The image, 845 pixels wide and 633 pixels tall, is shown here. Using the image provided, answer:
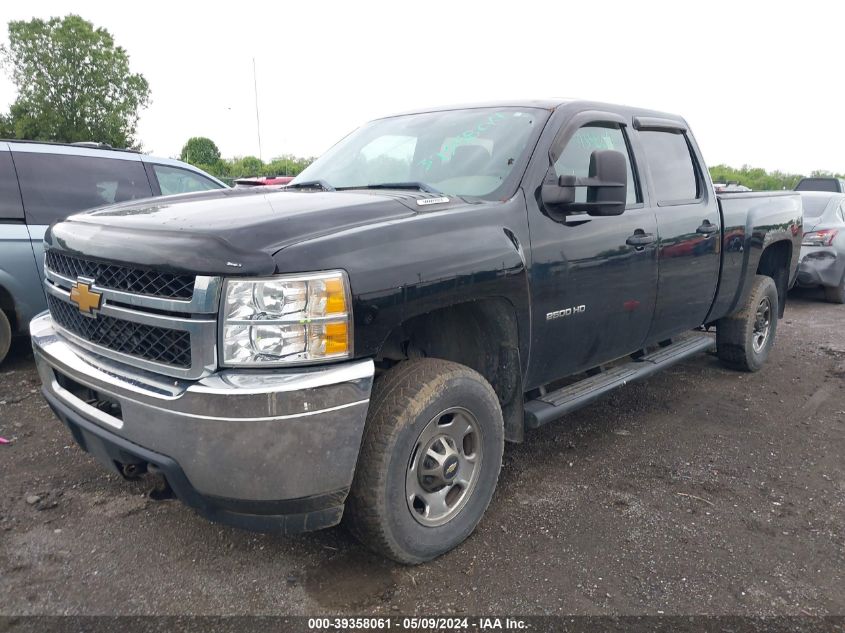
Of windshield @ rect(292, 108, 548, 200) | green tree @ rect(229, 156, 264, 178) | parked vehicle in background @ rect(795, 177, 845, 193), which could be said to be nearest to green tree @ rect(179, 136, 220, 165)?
green tree @ rect(229, 156, 264, 178)

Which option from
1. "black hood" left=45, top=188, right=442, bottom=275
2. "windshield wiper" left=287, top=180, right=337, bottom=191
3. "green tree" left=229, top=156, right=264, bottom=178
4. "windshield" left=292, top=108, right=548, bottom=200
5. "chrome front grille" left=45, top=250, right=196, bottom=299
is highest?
"windshield" left=292, top=108, right=548, bottom=200

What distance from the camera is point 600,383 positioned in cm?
367

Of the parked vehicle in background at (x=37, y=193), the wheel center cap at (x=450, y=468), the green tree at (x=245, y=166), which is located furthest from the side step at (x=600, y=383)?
the green tree at (x=245, y=166)

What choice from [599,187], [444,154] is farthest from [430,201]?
[599,187]

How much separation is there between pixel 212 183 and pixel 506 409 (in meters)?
4.60

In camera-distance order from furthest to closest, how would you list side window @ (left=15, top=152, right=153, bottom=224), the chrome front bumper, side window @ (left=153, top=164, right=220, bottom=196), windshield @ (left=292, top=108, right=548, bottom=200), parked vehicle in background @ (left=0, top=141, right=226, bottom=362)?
1. side window @ (left=153, top=164, right=220, bottom=196)
2. side window @ (left=15, top=152, right=153, bottom=224)
3. parked vehicle in background @ (left=0, top=141, right=226, bottom=362)
4. windshield @ (left=292, top=108, right=548, bottom=200)
5. the chrome front bumper

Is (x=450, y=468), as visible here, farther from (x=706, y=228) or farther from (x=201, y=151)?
(x=201, y=151)

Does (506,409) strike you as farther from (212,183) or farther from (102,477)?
(212,183)

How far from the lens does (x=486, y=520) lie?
3080mm

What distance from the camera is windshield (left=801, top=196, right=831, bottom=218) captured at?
9352 millimetres

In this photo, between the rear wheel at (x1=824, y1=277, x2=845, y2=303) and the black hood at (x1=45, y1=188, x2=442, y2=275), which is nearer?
the black hood at (x1=45, y1=188, x2=442, y2=275)

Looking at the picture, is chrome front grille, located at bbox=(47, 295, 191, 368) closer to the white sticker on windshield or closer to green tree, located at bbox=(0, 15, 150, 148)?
the white sticker on windshield

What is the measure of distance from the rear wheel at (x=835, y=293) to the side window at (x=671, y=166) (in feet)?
19.9

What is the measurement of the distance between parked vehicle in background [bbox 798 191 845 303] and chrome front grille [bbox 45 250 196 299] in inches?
358
